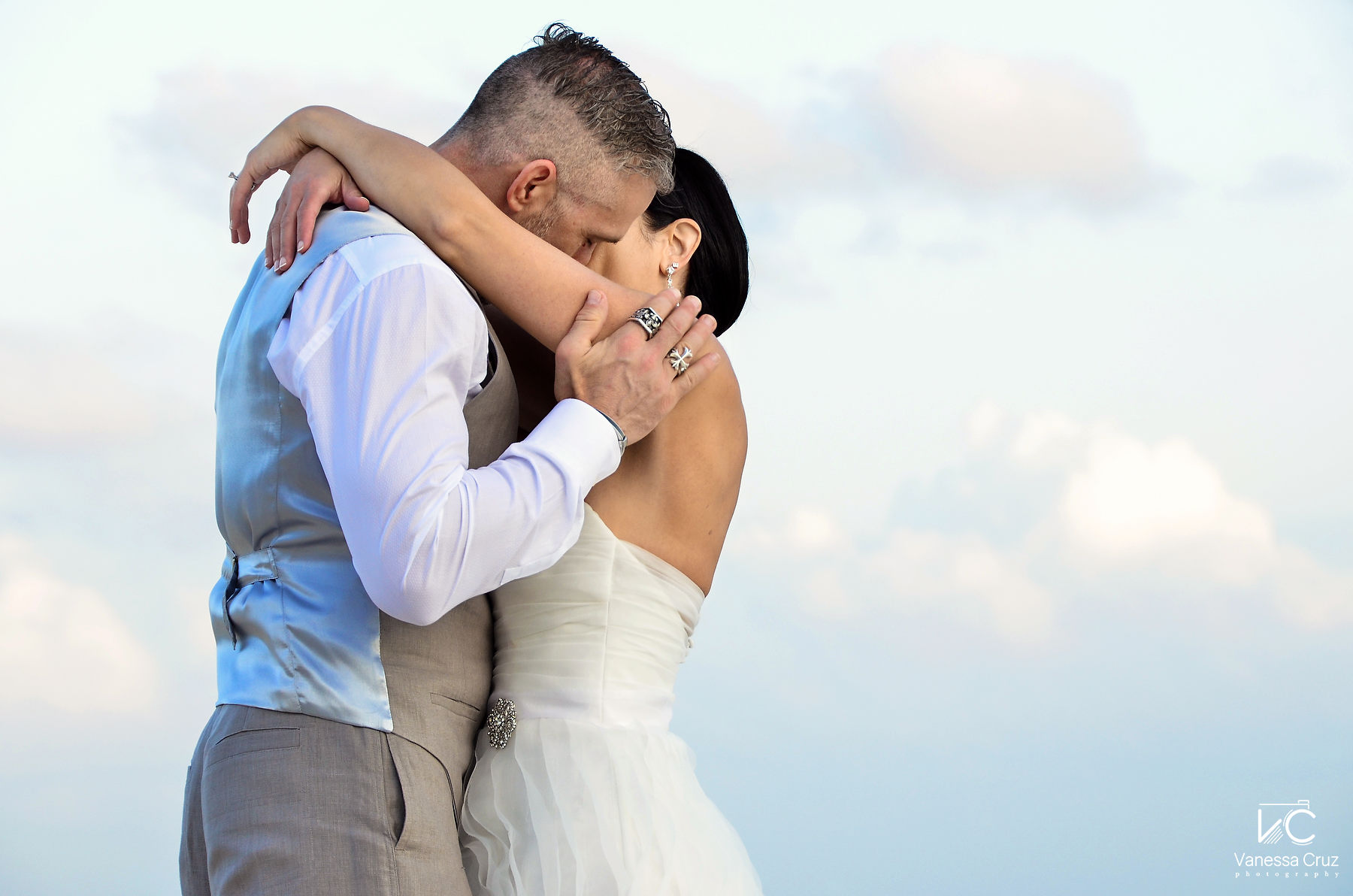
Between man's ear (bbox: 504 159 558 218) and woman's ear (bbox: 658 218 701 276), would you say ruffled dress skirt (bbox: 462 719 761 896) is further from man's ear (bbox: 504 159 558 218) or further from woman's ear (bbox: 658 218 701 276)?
woman's ear (bbox: 658 218 701 276)

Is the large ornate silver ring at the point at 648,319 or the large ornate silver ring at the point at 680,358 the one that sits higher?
the large ornate silver ring at the point at 648,319

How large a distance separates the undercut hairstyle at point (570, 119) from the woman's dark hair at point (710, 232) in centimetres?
51

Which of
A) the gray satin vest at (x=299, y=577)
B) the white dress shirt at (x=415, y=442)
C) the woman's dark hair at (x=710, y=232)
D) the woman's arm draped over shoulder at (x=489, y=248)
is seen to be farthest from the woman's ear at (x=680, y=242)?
the white dress shirt at (x=415, y=442)

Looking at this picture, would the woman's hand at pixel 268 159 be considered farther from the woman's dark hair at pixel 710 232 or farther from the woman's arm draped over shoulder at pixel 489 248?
the woman's dark hair at pixel 710 232

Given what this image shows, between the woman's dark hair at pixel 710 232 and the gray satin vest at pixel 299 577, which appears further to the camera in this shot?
the woman's dark hair at pixel 710 232

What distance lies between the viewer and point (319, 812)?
4.91 ft

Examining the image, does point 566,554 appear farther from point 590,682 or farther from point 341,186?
point 341,186

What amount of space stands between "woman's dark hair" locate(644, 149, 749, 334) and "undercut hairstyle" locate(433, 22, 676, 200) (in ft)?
1.68

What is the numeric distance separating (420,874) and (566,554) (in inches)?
20.6

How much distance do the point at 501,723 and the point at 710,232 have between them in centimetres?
123

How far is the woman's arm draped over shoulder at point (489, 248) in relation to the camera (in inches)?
65.0

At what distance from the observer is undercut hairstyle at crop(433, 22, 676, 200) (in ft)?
6.21

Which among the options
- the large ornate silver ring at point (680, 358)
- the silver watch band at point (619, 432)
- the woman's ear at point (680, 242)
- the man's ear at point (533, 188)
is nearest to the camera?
the silver watch band at point (619, 432)

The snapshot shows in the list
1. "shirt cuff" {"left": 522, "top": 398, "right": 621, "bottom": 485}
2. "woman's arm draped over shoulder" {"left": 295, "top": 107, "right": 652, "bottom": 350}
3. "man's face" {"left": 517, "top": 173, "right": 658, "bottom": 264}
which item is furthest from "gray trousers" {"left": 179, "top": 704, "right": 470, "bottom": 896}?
"man's face" {"left": 517, "top": 173, "right": 658, "bottom": 264}
